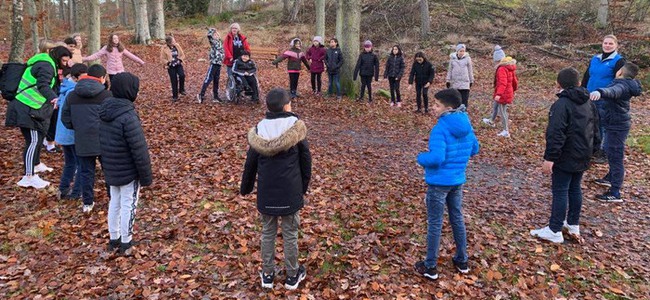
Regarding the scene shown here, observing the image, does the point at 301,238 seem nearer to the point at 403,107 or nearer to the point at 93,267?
the point at 93,267

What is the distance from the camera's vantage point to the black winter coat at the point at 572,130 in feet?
16.2

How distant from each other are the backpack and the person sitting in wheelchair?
5672mm

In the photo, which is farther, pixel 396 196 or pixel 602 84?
pixel 602 84

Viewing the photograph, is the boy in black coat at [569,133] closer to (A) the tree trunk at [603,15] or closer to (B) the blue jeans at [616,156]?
(B) the blue jeans at [616,156]

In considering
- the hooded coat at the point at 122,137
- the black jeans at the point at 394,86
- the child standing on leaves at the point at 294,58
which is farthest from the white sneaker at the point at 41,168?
the black jeans at the point at 394,86

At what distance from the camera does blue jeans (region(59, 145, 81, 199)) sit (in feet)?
20.2

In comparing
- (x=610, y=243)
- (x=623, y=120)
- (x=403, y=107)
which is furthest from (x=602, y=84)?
(x=403, y=107)

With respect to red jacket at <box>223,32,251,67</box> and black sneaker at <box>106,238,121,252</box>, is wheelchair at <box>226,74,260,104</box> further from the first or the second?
black sneaker at <box>106,238,121,252</box>

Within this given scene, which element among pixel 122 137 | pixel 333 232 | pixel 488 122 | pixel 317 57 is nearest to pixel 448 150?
pixel 333 232

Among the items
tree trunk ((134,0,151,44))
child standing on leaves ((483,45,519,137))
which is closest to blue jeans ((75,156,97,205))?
child standing on leaves ((483,45,519,137))

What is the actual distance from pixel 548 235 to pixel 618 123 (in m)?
2.65

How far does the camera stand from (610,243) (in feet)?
18.1

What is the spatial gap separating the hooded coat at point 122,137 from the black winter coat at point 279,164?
1.41 metres

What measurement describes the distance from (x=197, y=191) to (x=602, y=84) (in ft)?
24.0
